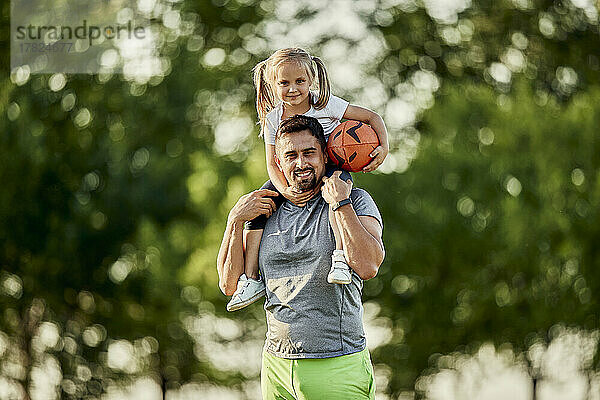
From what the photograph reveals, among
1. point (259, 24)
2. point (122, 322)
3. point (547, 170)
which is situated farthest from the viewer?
point (259, 24)

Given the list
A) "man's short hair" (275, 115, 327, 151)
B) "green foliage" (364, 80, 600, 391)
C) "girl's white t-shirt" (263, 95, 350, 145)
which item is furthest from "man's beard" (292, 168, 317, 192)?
"green foliage" (364, 80, 600, 391)

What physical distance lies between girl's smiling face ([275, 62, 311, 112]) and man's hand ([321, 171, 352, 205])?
0.34m

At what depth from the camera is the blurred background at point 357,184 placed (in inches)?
467

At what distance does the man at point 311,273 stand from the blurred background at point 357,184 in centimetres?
799

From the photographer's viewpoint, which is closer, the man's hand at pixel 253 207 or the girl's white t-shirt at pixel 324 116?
the man's hand at pixel 253 207

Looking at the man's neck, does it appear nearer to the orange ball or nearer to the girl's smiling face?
the orange ball

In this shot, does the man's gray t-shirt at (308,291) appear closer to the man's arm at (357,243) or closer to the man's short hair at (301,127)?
the man's arm at (357,243)

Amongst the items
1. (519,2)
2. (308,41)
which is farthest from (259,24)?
(519,2)

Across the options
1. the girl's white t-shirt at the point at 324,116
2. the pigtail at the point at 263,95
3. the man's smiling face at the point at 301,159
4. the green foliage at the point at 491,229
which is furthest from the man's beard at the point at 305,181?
the green foliage at the point at 491,229

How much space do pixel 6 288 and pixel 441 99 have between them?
640 centimetres

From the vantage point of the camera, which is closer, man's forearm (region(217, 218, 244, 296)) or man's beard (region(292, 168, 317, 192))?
man's beard (region(292, 168, 317, 192))

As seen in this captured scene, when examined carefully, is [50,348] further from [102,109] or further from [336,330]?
[336,330]

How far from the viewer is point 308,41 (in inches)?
514

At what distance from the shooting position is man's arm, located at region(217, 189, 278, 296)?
10.7 feet
